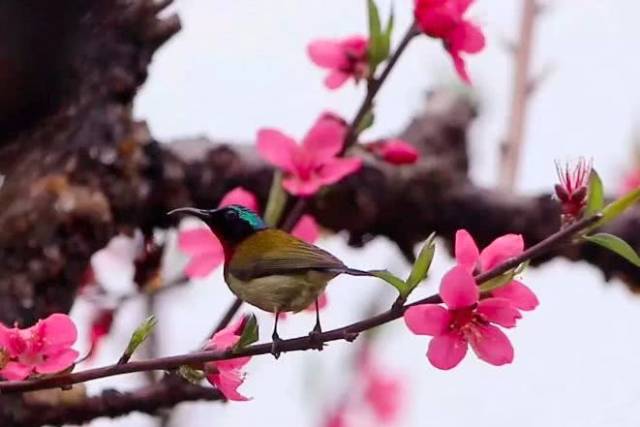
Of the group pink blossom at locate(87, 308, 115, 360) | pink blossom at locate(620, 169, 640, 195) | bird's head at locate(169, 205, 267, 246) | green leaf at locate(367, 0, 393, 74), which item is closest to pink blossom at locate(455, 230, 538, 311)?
bird's head at locate(169, 205, 267, 246)

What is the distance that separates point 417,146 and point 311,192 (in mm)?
357

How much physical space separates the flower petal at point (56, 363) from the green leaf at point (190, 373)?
71 millimetres

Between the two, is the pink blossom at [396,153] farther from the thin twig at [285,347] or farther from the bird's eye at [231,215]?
the thin twig at [285,347]

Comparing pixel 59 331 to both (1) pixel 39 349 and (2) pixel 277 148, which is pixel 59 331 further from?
(2) pixel 277 148

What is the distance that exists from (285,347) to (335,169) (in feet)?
1.57

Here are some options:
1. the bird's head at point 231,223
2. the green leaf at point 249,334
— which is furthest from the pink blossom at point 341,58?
the green leaf at point 249,334

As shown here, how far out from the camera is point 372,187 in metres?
1.27

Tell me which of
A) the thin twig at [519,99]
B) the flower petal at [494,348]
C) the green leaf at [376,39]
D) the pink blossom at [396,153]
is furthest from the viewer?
the thin twig at [519,99]

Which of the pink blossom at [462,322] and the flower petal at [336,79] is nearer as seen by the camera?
the pink blossom at [462,322]

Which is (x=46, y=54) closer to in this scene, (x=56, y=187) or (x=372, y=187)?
(x=56, y=187)

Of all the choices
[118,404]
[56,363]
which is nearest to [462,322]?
[56,363]

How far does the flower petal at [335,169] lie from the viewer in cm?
110

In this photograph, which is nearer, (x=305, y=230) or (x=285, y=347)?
(x=285, y=347)

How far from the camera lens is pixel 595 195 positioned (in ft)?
2.24
